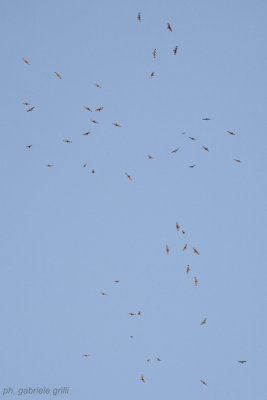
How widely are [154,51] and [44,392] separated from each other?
7848 millimetres

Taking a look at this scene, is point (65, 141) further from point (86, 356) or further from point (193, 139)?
point (86, 356)

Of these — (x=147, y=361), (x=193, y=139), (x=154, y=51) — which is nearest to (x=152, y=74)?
(x=154, y=51)

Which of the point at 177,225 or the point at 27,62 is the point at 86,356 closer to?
the point at 177,225

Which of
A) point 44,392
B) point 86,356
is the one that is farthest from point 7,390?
point 86,356

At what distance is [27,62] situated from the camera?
9.32 meters

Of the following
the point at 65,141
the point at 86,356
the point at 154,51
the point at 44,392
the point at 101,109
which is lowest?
the point at 44,392

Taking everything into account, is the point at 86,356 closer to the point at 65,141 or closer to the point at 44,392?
the point at 44,392

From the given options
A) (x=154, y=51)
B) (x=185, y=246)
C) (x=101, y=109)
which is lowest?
(x=185, y=246)

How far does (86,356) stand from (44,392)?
120 cm

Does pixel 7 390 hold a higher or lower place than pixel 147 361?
lower

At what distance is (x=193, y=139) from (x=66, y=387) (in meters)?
6.07

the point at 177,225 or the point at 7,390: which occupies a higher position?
the point at 177,225

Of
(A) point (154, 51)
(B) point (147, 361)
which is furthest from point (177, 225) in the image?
(A) point (154, 51)

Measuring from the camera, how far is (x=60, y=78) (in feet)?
30.5
